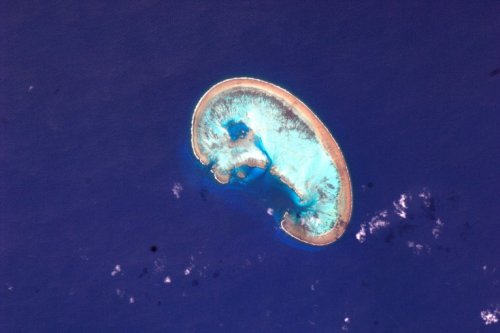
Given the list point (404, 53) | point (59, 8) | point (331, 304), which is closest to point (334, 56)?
point (404, 53)

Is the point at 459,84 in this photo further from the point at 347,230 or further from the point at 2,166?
the point at 2,166

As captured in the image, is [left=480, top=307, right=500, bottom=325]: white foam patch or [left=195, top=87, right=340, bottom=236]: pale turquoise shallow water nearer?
[left=480, top=307, right=500, bottom=325]: white foam patch

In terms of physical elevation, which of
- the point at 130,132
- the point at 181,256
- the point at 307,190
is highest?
the point at 130,132

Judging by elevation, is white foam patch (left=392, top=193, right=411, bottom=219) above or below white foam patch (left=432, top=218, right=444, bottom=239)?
above

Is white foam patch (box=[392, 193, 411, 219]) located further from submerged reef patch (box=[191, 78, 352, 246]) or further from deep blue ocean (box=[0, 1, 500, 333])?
submerged reef patch (box=[191, 78, 352, 246])

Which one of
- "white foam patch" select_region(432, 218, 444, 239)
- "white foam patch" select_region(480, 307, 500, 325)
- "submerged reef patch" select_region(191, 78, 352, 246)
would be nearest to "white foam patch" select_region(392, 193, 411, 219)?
"white foam patch" select_region(432, 218, 444, 239)
